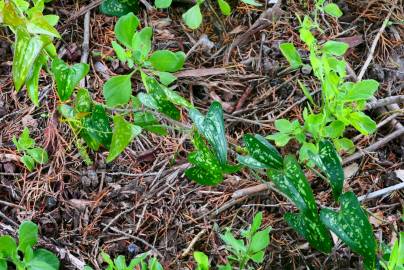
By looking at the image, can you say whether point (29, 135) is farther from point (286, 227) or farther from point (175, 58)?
point (286, 227)

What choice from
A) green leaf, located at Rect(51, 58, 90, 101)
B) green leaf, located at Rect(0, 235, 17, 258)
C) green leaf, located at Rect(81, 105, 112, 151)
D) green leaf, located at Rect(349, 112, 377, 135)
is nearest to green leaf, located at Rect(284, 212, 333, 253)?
green leaf, located at Rect(349, 112, 377, 135)

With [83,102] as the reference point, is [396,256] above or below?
below

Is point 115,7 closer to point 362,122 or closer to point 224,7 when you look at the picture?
point 224,7

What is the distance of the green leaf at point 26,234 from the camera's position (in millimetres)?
1540

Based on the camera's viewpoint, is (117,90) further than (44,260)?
No

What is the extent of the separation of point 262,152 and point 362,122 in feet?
0.95

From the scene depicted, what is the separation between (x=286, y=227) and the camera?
1601 millimetres

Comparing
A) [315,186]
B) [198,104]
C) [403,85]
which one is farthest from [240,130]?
[403,85]

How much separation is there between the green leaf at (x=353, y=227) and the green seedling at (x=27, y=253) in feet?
2.53

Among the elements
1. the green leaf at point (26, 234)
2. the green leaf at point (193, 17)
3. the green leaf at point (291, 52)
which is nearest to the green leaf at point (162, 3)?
the green leaf at point (193, 17)

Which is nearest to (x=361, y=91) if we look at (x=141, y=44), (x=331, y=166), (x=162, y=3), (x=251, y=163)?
(x=331, y=166)

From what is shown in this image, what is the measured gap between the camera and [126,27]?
132 centimetres

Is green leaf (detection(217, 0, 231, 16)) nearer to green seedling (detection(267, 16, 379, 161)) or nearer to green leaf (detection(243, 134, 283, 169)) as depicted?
green seedling (detection(267, 16, 379, 161))

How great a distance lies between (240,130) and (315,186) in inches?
11.4
